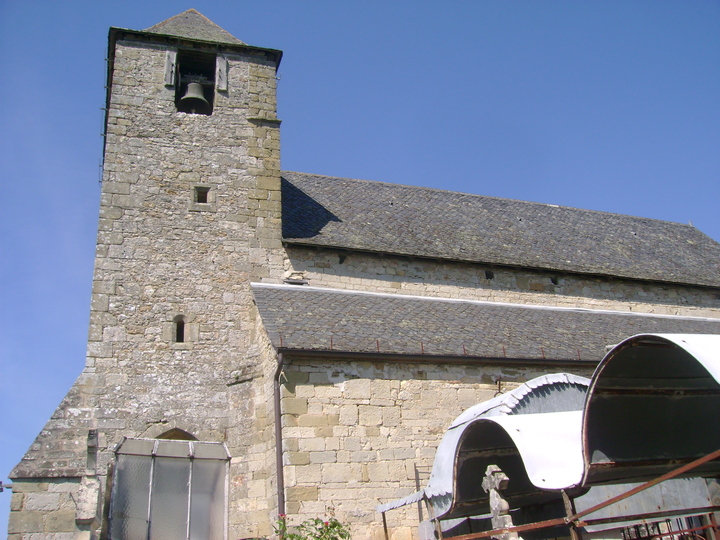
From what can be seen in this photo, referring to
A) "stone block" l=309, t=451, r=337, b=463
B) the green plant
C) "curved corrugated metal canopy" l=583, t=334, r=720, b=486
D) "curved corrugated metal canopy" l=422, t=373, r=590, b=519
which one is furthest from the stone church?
"curved corrugated metal canopy" l=583, t=334, r=720, b=486

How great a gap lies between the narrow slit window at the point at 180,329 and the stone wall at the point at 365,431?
8.25ft

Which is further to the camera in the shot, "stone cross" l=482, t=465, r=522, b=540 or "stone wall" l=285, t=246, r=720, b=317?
"stone wall" l=285, t=246, r=720, b=317

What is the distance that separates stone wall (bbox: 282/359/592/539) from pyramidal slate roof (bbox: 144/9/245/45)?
8038mm

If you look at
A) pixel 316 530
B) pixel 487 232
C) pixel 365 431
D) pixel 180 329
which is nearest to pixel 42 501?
pixel 180 329

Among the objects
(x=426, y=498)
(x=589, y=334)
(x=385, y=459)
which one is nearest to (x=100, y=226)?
(x=385, y=459)

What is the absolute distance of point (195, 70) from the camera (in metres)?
14.6

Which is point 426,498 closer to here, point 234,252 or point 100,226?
point 234,252

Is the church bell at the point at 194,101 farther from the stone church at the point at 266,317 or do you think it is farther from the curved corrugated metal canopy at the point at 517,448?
the curved corrugated metal canopy at the point at 517,448

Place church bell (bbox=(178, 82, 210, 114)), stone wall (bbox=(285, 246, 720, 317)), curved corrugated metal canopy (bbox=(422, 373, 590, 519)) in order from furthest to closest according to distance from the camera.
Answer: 1. church bell (bbox=(178, 82, 210, 114))
2. stone wall (bbox=(285, 246, 720, 317))
3. curved corrugated metal canopy (bbox=(422, 373, 590, 519))

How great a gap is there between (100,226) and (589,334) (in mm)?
8492

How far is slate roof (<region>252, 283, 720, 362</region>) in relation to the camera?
9875 millimetres

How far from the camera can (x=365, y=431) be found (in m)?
9.16

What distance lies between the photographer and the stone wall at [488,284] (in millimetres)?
12406

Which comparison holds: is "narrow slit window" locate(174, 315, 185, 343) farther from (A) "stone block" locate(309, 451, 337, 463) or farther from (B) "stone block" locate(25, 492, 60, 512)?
(A) "stone block" locate(309, 451, 337, 463)
